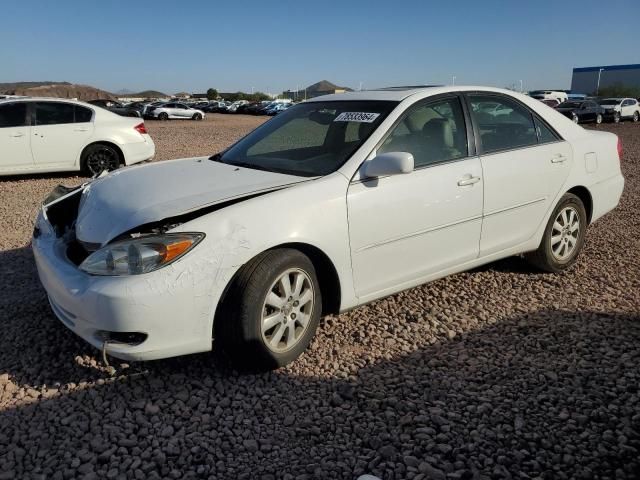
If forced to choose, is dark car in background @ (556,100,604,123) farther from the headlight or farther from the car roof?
Answer: the headlight

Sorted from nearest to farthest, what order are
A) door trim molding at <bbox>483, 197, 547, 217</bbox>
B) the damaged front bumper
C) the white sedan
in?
the damaged front bumper
the white sedan
door trim molding at <bbox>483, 197, 547, 217</bbox>

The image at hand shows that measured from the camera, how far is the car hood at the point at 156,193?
9.89 ft

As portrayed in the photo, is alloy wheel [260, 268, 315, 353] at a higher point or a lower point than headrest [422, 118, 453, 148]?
lower

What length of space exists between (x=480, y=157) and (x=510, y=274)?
1.32 m

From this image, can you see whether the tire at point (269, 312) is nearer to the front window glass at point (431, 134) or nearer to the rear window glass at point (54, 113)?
A: the front window glass at point (431, 134)

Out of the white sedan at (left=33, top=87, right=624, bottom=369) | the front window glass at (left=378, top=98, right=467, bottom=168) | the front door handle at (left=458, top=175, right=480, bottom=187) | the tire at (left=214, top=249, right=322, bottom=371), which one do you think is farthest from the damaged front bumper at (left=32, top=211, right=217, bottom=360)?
the front door handle at (left=458, top=175, right=480, bottom=187)

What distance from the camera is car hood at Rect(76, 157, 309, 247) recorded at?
301cm

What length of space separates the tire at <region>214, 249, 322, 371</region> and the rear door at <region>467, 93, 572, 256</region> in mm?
1594

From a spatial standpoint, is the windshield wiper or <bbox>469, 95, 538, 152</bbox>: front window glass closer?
the windshield wiper

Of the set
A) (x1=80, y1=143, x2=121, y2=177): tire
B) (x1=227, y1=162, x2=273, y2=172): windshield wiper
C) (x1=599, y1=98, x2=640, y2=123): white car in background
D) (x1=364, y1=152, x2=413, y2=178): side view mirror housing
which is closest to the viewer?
(x1=364, y1=152, x2=413, y2=178): side view mirror housing

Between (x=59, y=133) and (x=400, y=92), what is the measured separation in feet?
23.2

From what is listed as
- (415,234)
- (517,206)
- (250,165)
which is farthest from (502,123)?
(250,165)

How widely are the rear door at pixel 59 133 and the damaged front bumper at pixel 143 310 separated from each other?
6.96 m

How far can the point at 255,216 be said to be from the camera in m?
2.97
